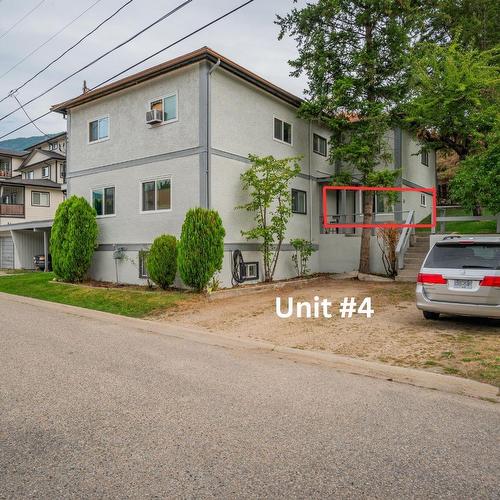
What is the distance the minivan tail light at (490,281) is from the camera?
7.79 meters

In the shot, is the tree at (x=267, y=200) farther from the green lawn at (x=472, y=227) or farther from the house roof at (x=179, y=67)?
the green lawn at (x=472, y=227)

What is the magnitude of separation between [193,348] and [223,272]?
23.4 feet

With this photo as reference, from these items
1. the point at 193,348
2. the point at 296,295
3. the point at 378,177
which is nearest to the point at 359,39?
the point at 378,177

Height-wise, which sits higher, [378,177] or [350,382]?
[378,177]

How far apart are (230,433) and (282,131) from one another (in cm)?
1574

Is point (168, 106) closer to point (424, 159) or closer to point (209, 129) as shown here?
point (209, 129)

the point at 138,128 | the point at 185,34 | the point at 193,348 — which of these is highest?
the point at 185,34

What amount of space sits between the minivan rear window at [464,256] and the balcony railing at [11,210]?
38.4 m

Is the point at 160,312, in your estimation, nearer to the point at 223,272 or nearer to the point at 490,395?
the point at 223,272

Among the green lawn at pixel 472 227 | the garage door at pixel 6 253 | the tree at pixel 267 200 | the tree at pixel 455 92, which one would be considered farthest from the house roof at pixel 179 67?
the garage door at pixel 6 253

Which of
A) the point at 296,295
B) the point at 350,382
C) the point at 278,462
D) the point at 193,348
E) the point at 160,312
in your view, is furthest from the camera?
the point at 296,295

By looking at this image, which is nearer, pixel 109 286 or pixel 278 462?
pixel 278 462

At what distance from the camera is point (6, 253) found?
29.5m

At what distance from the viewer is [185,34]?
1185 centimetres
